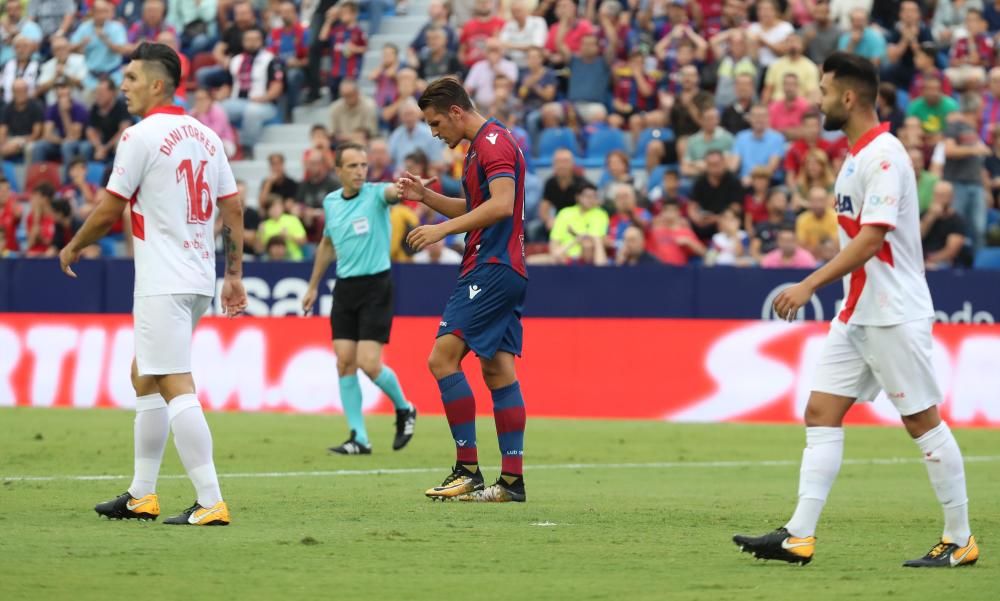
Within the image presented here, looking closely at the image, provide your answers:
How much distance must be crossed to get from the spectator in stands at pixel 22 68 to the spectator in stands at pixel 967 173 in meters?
15.3

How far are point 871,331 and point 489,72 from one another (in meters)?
18.4

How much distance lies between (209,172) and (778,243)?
503 inches

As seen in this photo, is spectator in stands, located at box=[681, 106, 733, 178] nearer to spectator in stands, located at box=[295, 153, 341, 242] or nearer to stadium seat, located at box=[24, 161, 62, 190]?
spectator in stands, located at box=[295, 153, 341, 242]

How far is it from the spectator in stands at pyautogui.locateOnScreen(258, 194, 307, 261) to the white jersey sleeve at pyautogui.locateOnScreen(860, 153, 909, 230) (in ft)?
52.5

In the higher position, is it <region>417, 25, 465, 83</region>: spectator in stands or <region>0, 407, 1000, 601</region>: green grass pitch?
<region>417, 25, 465, 83</region>: spectator in stands

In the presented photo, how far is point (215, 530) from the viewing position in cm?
880

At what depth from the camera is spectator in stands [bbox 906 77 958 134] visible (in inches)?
881

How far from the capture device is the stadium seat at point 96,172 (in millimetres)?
26422

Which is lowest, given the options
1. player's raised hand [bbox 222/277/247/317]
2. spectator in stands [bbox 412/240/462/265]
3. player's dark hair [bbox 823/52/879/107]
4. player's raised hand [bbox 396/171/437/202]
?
spectator in stands [bbox 412/240/462/265]

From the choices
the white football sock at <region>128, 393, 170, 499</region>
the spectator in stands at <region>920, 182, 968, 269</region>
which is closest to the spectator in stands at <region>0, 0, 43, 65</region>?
the spectator in stands at <region>920, 182, 968, 269</region>

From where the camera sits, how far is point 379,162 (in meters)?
23.6

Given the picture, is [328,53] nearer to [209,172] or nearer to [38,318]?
[38,318]

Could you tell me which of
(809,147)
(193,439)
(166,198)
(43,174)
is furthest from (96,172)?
(193,439)

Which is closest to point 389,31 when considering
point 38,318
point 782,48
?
point 782,48
